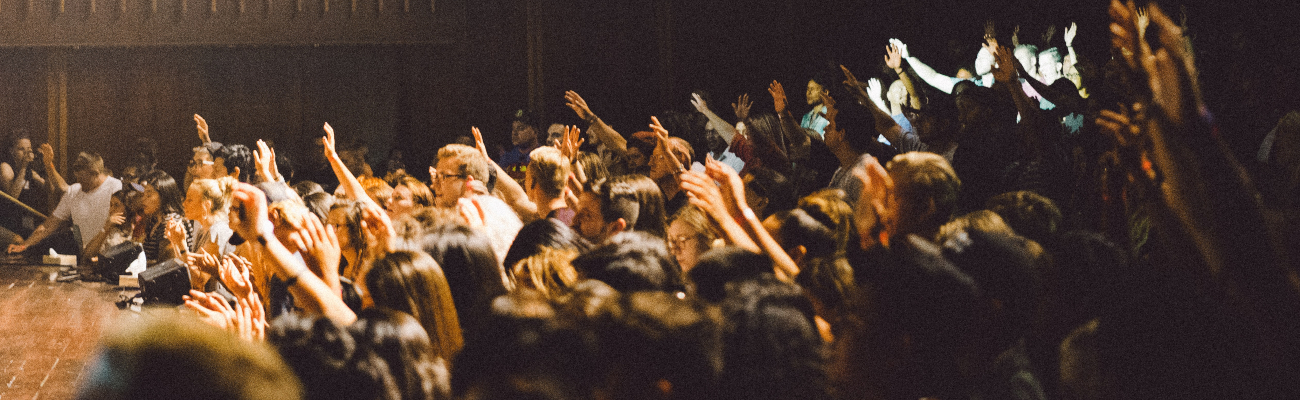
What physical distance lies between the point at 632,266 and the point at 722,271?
0.20 metres

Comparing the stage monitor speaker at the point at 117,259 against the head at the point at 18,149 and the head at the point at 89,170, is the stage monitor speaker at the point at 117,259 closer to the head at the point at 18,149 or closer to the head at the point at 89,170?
the head at the point at 89,170

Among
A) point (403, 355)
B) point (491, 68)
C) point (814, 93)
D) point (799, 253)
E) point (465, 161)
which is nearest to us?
point (403, 355)

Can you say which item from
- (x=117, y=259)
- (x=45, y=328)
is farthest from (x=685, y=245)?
(x=117, y=259)

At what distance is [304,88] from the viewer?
10.7 metres

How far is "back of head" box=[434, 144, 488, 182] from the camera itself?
3.90 metres

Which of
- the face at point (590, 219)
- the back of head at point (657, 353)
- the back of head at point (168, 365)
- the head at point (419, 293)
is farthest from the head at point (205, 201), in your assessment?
the back of head at point (168, 365)

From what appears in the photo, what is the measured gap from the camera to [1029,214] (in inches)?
96.7

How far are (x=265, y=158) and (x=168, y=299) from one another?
1208 millimetres

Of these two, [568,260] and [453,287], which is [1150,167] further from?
[453,287]

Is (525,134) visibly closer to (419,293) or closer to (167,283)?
(167,283)

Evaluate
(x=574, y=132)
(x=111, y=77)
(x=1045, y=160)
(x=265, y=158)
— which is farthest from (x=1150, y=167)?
(x=111, y=77)

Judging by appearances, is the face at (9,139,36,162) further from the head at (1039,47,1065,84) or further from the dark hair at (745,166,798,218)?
the head at (1039,47,1065,84)

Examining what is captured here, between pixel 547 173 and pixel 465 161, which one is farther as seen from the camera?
pixel 465 161

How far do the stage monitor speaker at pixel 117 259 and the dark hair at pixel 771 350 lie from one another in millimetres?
6168
